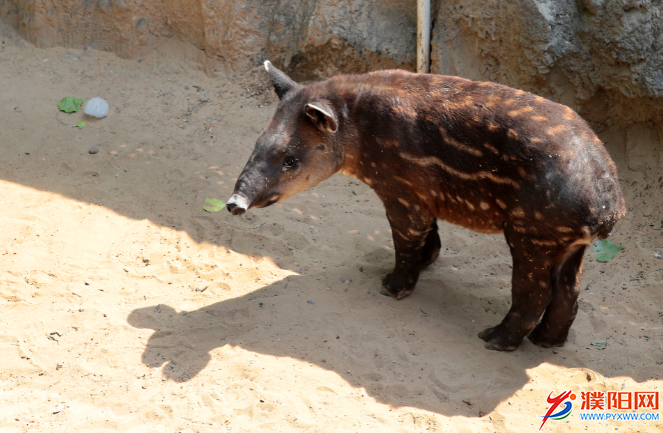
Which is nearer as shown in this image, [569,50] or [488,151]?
[488,151]

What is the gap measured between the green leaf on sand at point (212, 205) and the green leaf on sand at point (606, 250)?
13.9 feet

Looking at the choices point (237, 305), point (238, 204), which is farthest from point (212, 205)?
point (238, 204)

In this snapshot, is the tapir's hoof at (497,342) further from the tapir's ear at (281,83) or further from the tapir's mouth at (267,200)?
the tapir's ear at (281,83)

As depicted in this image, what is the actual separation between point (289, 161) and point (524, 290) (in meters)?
2.25

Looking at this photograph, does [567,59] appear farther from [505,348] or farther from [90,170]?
[90,170]

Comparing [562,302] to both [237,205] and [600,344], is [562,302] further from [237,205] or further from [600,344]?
[237,205]

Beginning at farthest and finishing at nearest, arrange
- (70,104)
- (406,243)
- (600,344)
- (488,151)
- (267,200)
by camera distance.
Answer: (70,104) < (406,243) < (600,344) < (267,200) < (488,151)

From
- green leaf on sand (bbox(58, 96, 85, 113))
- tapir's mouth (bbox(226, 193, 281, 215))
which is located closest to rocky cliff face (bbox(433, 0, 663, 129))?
tapir's mouth (bbox(226, 193, 281, 215))

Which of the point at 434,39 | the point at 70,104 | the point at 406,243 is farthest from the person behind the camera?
the point at 70,104

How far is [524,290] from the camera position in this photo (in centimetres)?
480

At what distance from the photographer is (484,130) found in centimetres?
465

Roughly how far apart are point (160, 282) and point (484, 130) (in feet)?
11.1

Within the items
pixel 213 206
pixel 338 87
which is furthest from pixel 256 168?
pixel 213 206

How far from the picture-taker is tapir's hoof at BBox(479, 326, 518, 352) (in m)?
5.07
